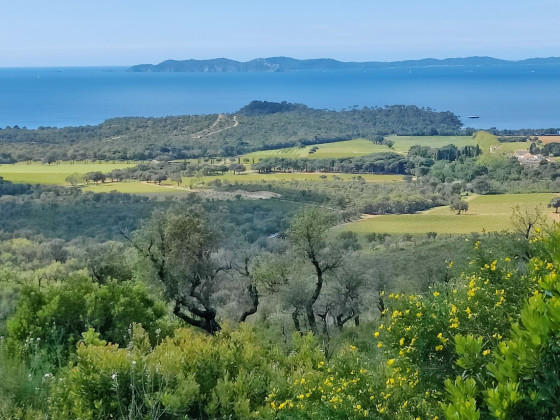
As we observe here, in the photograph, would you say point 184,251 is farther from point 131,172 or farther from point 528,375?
point 131,172

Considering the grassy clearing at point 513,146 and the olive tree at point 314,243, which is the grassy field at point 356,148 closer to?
the grassy clearing at point 513,146

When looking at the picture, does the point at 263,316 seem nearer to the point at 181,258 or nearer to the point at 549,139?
the point at 181,258

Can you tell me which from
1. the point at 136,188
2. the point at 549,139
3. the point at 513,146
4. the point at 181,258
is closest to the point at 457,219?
the point at 136,188

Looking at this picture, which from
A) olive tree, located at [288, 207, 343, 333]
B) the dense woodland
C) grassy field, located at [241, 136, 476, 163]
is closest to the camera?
the dense woodland

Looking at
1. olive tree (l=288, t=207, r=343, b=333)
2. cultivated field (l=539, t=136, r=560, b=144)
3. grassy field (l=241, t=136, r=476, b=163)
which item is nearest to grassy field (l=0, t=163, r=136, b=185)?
grassy field (l=241, t=136, r=476, b=163)

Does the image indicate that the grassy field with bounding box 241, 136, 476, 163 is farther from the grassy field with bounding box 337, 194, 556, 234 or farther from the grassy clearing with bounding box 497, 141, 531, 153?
the grassy field with bounding box 337, 194, 556, 234

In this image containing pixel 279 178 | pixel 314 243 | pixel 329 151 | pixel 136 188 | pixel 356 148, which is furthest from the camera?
pixel 356 148

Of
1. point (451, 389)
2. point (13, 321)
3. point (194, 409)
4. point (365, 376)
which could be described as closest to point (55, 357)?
point (13, 321)
